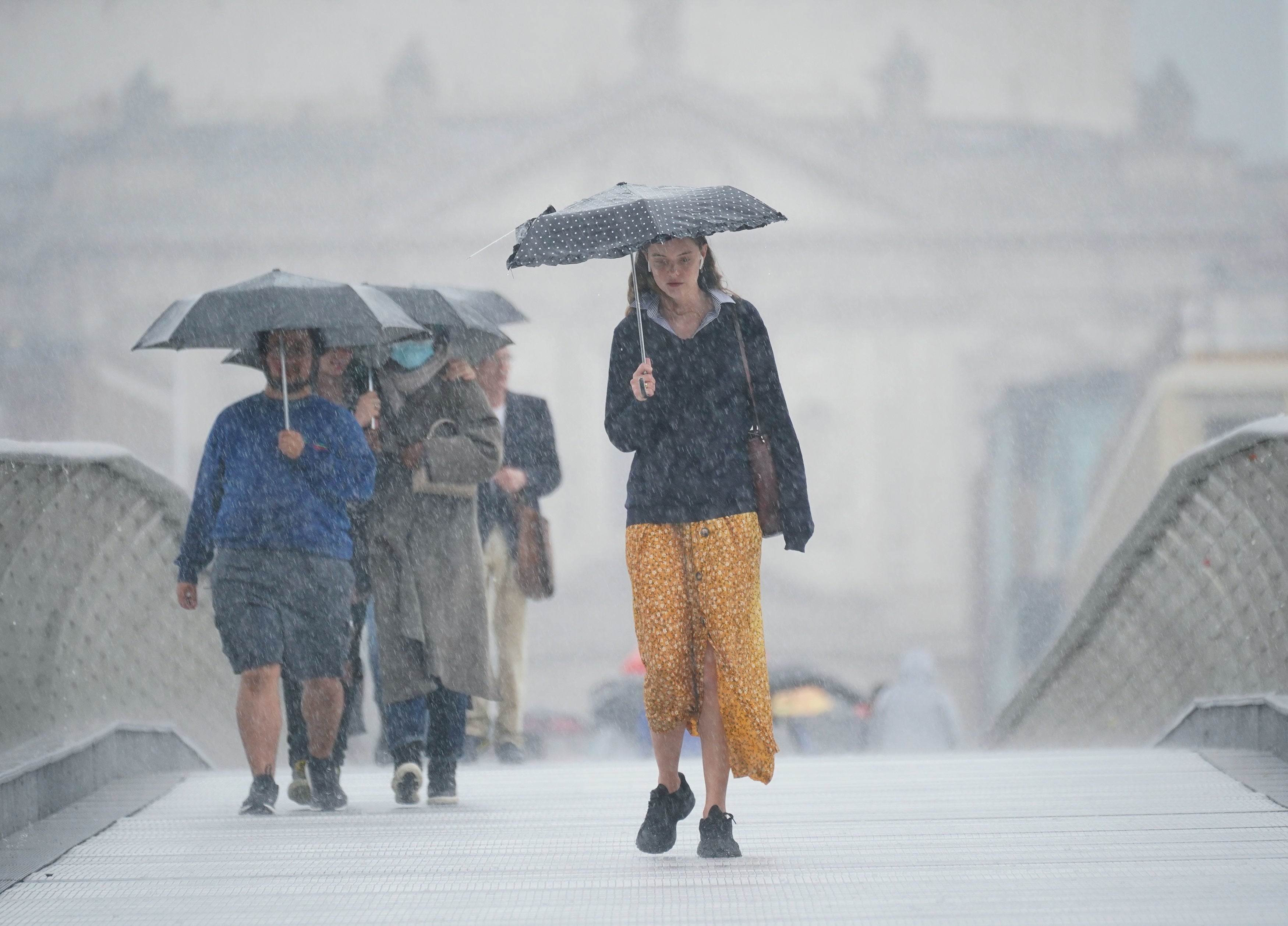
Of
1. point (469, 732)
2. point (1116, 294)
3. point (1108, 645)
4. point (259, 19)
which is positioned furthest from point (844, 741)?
point (259, 19)

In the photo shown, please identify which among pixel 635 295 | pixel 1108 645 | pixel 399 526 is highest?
pixel 635 295

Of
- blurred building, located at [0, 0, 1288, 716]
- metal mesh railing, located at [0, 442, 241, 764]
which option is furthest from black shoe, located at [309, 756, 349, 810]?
blurred building, located at [0, 0, 1288, 716]

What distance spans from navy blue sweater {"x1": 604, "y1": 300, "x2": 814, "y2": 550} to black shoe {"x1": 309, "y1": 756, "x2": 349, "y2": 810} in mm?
1785

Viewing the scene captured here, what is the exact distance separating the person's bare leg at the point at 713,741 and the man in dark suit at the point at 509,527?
3.30 metres

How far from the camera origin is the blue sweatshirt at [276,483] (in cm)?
576

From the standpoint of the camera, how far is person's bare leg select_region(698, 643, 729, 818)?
461cm

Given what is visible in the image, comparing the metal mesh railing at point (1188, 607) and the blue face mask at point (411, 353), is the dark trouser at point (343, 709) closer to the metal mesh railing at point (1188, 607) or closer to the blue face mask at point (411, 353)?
the blue face mask at point (411, 353)

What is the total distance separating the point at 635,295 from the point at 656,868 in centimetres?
138

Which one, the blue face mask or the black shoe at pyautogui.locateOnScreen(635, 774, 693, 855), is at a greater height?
the blue face mask

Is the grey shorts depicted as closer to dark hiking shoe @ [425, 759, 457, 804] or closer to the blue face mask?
dark hiking shoe @ [425, 759, 457, 804]

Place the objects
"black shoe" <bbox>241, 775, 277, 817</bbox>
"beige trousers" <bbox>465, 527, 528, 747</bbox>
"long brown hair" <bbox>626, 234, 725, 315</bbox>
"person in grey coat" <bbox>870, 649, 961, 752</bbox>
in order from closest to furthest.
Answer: "long brown hair" <bbox>626, 234, 725, 315</bbox>
"black shoe" <bbox>241, 775, 277, 817</bbox>
"beige trousers" <bbox>465, 527, 528, 747</bbox>
"person in grey coat" <bbox>870, 649, 961, 752</bbox>

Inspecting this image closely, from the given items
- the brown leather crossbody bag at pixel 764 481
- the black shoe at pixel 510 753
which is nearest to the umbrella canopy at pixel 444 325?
the brown leather crossbody bag at pixel 764 481

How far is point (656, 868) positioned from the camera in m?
4.39

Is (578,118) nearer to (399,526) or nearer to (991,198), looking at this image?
(991,198)
